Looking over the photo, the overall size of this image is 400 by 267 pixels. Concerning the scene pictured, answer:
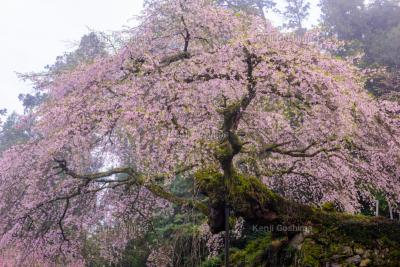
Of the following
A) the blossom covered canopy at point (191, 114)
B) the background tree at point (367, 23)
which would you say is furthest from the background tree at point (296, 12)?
the blossom covered canopy at point (191, 114)

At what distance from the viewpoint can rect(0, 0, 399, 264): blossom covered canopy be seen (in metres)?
5.43

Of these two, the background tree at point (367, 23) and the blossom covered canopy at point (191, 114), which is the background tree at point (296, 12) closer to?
the background tree at point (367, 23)

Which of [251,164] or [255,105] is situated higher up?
[255,105]

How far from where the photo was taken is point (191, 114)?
605 cm

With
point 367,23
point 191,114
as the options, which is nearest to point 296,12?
point 367,23

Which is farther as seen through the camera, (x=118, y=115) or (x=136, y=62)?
(x=136, y=62)

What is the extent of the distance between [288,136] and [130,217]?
3542 mm

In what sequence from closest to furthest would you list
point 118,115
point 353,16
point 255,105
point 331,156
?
point 118,115 → point 331,156 → point 255,105 → point 353,16

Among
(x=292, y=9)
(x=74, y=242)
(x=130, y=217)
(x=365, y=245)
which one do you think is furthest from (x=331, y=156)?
(x=292, y=9)

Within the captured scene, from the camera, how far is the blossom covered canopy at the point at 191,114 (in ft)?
17.8

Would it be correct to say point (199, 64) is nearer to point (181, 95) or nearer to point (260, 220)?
point (181, 95)

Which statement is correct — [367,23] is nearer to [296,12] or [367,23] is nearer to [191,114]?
[296,12]

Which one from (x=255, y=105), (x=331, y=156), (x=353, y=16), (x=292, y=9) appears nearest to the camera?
(x=331, y=156)

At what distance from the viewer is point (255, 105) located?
6.77 meters
